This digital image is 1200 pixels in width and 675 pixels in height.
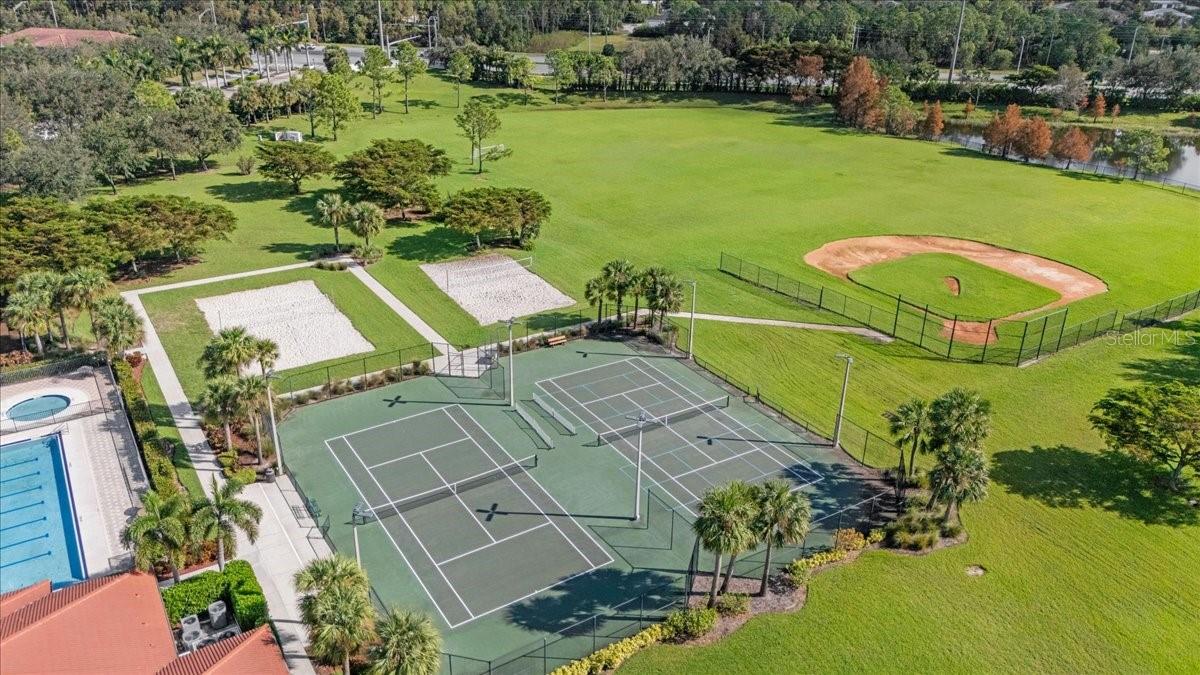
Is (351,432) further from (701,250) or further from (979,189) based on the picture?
(979,189)

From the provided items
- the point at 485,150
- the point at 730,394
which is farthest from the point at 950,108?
the point at 730,394

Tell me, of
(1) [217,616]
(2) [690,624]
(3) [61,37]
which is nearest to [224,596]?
(1) [217,616]

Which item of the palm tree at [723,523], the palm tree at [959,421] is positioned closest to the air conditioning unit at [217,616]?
the palm tree at [723,523]

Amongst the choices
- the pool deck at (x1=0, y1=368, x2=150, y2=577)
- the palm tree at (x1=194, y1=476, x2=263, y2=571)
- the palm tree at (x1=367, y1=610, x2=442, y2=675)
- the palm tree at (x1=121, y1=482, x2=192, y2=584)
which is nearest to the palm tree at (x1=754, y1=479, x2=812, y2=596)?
the palm tree at (x1=367, y1=610, x2=442, y2=675)

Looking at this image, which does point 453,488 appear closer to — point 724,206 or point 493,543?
point 493,543

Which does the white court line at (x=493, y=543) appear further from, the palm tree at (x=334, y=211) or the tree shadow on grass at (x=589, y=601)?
the palm tree at (x=334, y=211)
